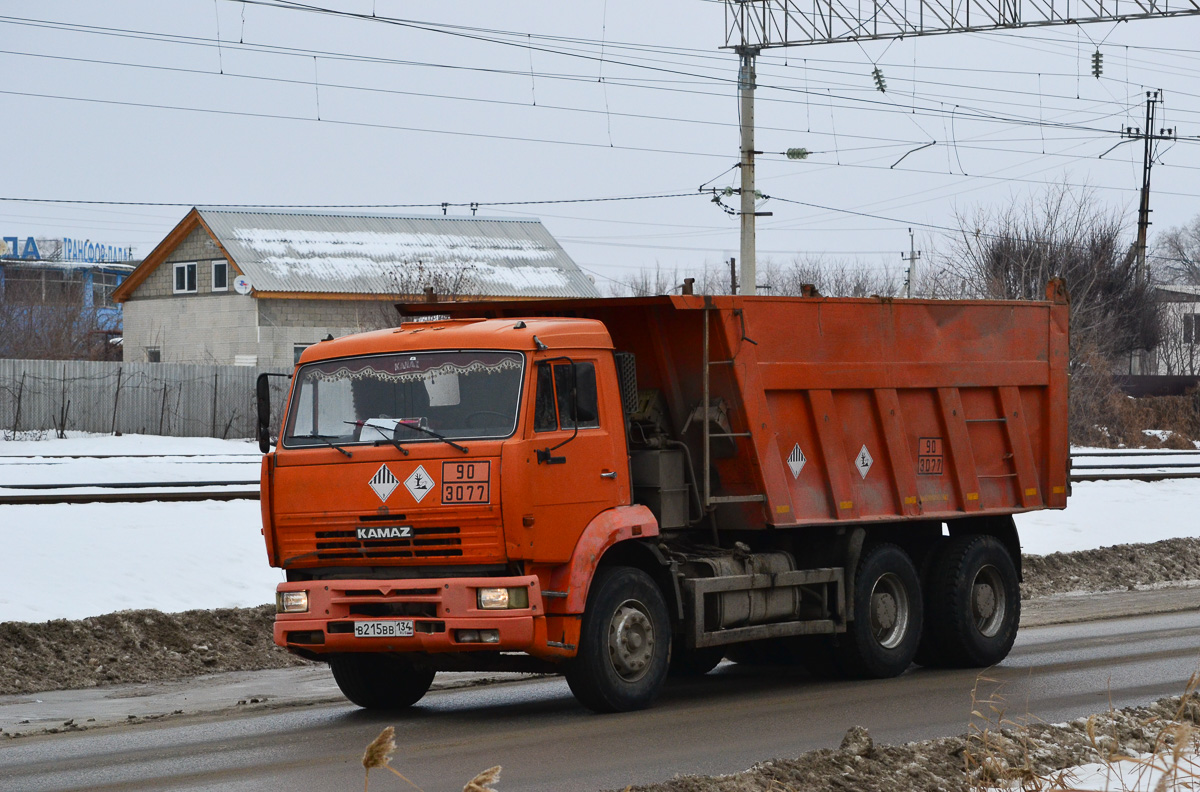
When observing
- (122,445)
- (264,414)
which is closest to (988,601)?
(264,414)

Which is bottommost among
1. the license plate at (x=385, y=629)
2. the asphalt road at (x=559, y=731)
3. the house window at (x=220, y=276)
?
the asphalt road at (x=559, y=731)

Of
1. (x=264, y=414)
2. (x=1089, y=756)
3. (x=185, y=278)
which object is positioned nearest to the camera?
(x=1089, y=756)

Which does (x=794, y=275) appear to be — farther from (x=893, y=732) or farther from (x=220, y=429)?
(x=893, y=732)

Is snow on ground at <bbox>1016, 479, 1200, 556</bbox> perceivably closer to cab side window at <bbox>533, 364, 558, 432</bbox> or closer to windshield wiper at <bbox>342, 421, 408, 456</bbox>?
cab side window at <bbox>533, 364, 558, 432</bbox>

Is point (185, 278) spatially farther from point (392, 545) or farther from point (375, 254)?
point (392, 545)

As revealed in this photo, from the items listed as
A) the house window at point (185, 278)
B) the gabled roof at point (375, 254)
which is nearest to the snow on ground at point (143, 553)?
the gabled roof at point (375, 254)

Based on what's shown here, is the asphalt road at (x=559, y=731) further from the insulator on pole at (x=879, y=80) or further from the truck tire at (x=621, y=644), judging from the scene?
the insulator on pole at (x=879, y=80)

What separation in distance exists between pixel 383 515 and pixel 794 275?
72.6 metres

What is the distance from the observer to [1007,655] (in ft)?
43.2

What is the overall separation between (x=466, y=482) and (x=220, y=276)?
45270 mm

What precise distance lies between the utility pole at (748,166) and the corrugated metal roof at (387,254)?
795 inches

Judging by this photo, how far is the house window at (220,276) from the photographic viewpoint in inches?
2066

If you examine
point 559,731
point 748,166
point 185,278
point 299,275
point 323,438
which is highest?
point 185,278

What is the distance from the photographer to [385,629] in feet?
31.2
